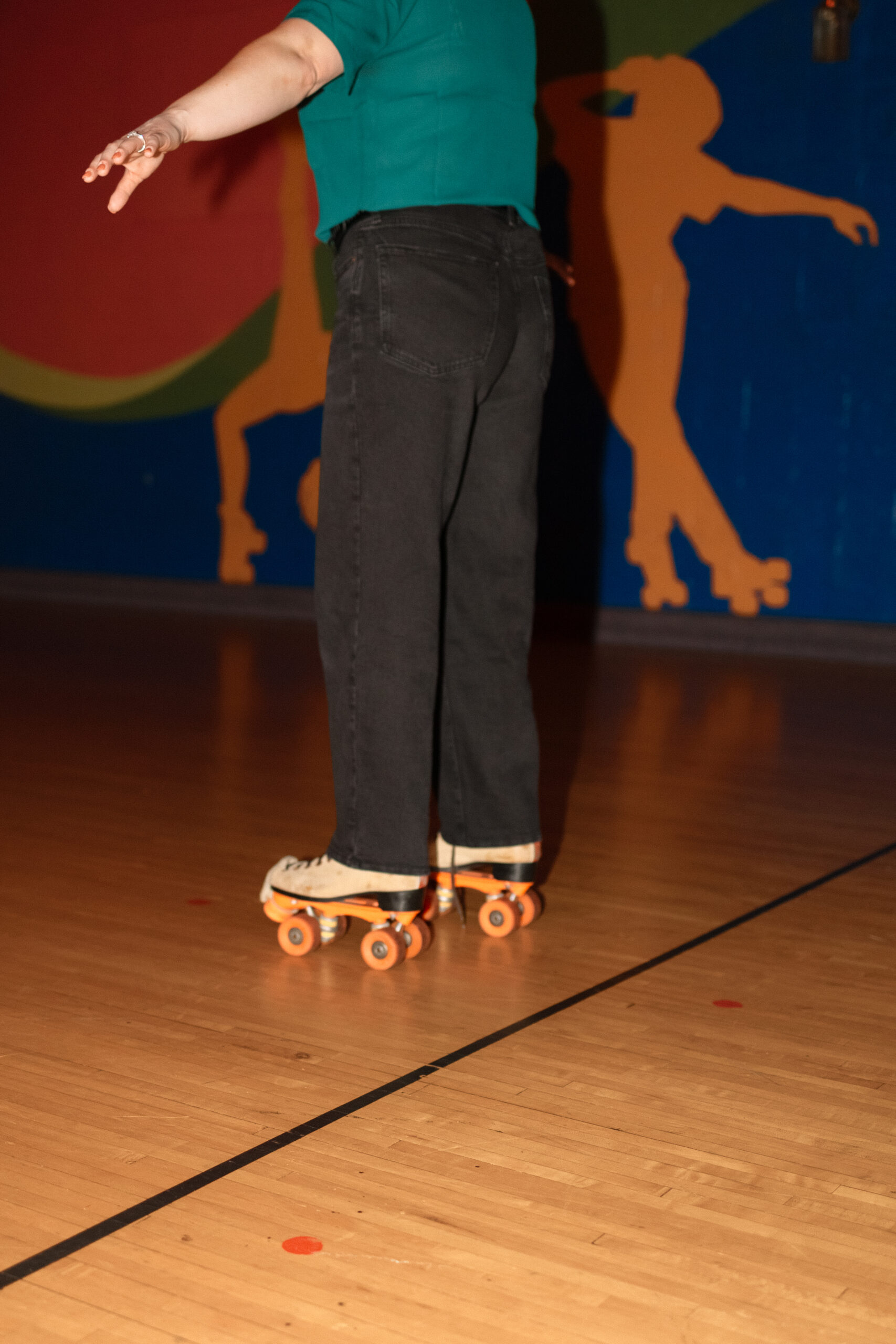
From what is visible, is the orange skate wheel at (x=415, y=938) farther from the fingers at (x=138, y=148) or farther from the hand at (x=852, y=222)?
the hand at (x=852, y=222)

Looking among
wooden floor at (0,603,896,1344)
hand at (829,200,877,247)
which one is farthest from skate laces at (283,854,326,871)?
hand at (829,200,877,247)

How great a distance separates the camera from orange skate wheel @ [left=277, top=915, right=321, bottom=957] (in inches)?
72.1

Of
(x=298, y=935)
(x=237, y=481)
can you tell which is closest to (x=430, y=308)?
(x=298, y=935)

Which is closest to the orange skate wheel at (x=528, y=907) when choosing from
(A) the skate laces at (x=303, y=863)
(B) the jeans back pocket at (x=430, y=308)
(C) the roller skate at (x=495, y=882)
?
(C) the roller skate at (x=495, y=882)

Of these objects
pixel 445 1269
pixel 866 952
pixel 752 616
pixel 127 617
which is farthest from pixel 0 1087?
pixel 127 617

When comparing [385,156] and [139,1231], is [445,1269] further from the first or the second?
[385,156]

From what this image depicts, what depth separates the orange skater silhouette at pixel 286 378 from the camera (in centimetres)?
621

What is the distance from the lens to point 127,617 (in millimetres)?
6129

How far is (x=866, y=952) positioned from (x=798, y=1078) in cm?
46

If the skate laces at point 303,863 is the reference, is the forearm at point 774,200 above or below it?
above

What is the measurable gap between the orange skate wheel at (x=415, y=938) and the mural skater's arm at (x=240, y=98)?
89cm

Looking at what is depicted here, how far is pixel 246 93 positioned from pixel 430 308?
1.06 feet

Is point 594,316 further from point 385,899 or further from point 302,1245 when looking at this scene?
point 302,1245

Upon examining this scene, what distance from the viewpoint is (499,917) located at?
6.33 feet
